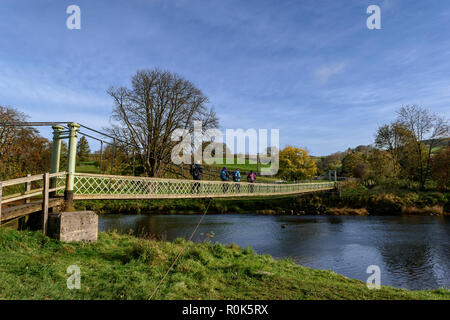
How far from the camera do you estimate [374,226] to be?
20.0 m

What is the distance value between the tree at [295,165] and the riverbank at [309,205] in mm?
12585

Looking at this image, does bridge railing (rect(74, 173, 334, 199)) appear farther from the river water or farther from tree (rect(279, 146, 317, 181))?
tree (rect(279, 146, 317, 181))

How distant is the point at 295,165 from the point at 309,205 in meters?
15.8

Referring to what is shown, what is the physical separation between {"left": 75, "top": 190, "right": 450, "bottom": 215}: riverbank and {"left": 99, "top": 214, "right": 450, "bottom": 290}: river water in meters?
7.08

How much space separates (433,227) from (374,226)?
339 cm

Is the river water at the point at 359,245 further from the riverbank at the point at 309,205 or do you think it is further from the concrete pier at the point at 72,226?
the riverbank at the point at 309,205

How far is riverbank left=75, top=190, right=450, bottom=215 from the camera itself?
27.8 metres

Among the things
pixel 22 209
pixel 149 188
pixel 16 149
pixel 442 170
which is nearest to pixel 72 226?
pixel 22 209

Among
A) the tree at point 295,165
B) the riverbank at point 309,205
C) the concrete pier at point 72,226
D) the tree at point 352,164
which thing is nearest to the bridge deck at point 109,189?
the concrete pier at point 72,226

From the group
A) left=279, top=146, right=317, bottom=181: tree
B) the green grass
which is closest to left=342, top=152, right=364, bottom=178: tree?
left=279, top=146, right=317, bottom=181: tree

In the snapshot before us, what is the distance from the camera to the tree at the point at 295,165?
4528 centimetres
